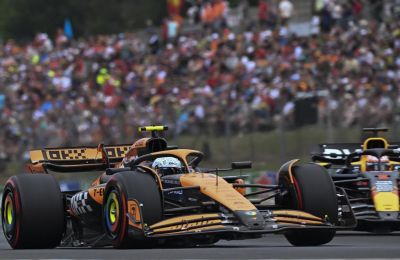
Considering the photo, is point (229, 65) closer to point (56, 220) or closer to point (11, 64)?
point (11, 64)

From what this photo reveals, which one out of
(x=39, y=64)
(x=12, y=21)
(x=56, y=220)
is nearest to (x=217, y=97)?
(x=39, y=64)

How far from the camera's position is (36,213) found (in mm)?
11211

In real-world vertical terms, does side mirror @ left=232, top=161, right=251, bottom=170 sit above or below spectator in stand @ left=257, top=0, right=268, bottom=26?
below

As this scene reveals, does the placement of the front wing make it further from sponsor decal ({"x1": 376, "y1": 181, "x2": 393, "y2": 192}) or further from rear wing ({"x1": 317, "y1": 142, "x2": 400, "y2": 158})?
rear wing ({"x1": 317, "y1": 142, "x2": 400, "y2": 158})

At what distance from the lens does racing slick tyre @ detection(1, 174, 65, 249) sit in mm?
11188

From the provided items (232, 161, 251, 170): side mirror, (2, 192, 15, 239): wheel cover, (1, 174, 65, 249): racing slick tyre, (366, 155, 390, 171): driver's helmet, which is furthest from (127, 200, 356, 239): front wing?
(366, 155, 390, 171): driver's helmet

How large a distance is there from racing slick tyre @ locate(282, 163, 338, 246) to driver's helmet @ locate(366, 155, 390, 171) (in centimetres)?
318

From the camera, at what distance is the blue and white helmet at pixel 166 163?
1149 centimetres

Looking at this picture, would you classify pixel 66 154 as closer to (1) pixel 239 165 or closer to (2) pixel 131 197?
(1) pixel 239 165

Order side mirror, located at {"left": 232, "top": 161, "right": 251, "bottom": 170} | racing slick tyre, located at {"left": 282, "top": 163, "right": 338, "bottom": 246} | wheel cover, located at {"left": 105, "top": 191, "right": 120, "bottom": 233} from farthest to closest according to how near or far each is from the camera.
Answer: side mirror, located at {"left": 232, "top": 161, "right": 251, "bottom": 170}, racing slick tyre, located at {"left": 282, "top": 163, "right": 338, "bottom": 246}, wheel cover, located at {"left": 105, "top": 191, "right": 120, "bottom": 233}

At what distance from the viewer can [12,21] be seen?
40.9 m

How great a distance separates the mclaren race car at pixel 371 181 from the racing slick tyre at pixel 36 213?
3954 mm

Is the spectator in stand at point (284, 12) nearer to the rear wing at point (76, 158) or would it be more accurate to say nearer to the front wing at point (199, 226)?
the rear wing at point (76, 158)

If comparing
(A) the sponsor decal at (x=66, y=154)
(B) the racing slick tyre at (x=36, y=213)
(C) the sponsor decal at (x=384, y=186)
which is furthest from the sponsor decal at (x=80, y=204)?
(C) the sponsor decal at (x=384, y=186)
